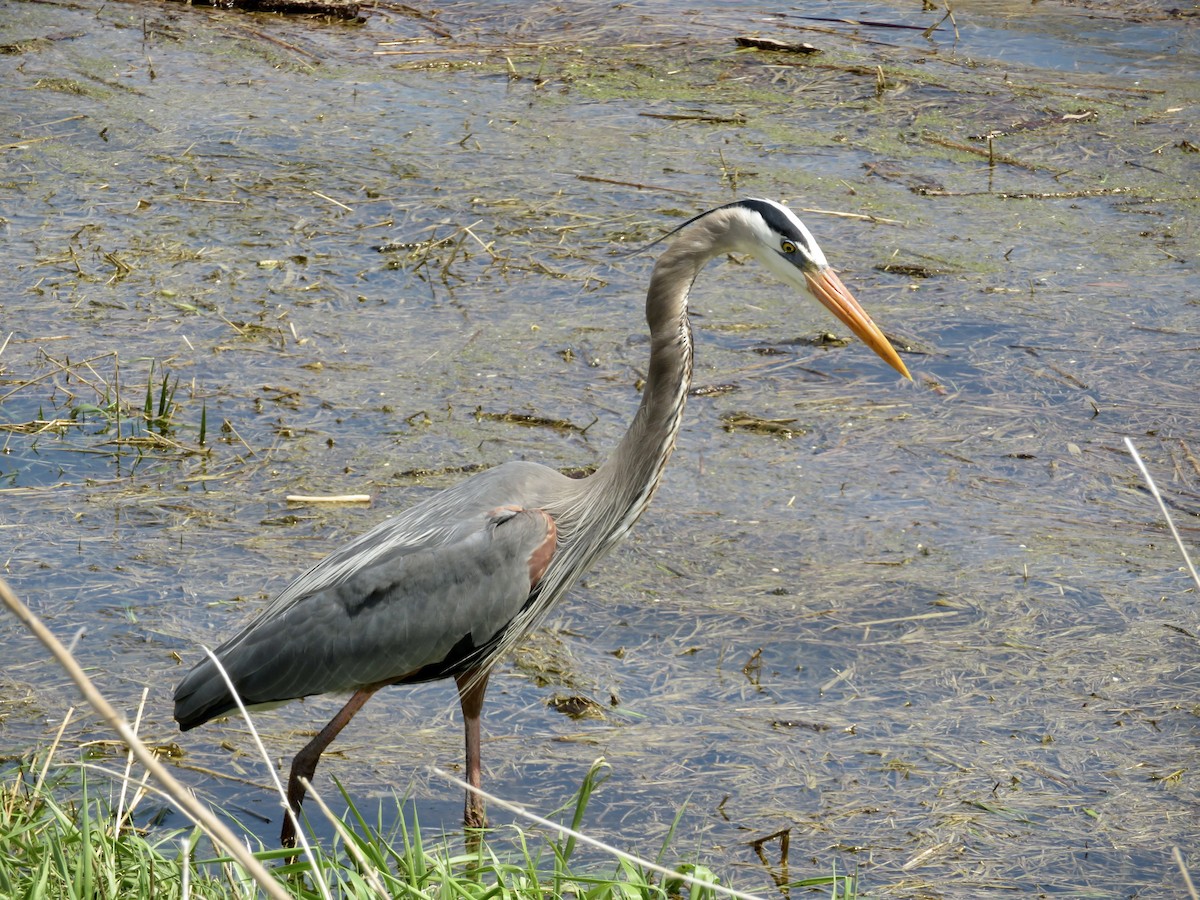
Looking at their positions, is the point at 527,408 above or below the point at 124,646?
above

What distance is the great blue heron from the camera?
3.98m

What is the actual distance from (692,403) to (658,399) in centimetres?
216

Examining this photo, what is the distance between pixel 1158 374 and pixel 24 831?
16.7ft

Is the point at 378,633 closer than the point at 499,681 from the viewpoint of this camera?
Yes

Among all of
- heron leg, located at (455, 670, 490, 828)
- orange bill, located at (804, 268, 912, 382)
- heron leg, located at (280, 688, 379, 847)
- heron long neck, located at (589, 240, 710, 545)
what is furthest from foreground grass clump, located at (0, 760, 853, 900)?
orange bill, located at (804, 268, 912, 382)

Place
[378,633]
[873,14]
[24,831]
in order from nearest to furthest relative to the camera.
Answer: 1. [24,831]
2. [378,633]
3. [873,14]

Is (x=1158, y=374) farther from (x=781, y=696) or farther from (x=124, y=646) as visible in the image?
(x=124, y=646)

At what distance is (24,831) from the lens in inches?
126

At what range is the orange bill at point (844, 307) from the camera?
4.02m

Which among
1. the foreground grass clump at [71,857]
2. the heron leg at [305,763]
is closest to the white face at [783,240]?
the heron leg at [305,763]

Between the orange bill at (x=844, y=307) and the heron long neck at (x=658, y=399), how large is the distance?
31 centimetres

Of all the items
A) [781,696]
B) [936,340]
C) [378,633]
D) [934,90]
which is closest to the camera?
[378,633]

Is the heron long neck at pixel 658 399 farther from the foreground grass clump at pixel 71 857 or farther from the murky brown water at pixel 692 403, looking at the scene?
the foreground grass clump at pixel 71 857

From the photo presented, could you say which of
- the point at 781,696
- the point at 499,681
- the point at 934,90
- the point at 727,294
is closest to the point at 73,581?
the point at 499,681
